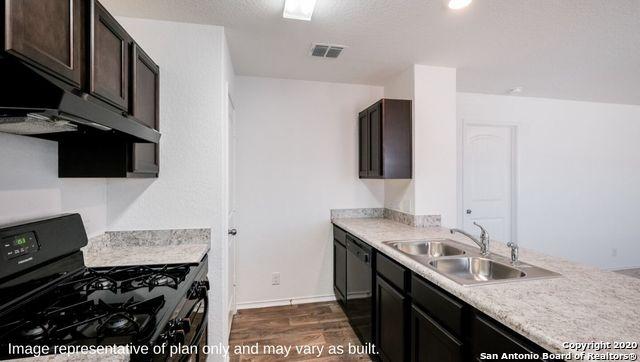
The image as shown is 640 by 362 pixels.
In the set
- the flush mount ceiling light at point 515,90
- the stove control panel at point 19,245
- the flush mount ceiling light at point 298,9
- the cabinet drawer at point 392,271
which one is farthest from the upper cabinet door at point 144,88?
the flush mount ceiling light at point 515,90

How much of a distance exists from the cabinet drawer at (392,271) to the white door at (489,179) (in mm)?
2054

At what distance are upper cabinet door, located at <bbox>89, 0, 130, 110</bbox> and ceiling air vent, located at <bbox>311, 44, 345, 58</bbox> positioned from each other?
1341mm

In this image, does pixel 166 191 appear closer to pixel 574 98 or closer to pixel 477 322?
pixel 477 322

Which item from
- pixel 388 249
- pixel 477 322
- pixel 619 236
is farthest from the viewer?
pixel 619 236

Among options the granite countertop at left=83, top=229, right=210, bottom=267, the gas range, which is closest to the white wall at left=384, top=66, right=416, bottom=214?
the granite countertop at left=83, top=229, right=210, bottom=267

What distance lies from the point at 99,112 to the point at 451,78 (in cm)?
280

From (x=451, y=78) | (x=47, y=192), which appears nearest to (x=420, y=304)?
(x=47, y=192)

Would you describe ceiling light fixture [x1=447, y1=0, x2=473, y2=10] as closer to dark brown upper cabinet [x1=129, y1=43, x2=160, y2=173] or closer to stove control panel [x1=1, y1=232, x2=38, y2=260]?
dark brown upper cabinet [x1=129, y1=43, x2=160, y2=173]

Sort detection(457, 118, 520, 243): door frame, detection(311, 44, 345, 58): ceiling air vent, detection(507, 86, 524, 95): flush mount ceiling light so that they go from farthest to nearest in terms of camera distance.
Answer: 1. detection(457, 118, 520, 243): door frame
2. detection(507, 86, 524, 95): flush mount ceiling light
3. detection(311, 44, 345, 58): ceiling air vent

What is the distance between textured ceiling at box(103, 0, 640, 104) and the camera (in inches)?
69.2

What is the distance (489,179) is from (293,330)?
116 inches

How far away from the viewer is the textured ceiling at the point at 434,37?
1.76 m

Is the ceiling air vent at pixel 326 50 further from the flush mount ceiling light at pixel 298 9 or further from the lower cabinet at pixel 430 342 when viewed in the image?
the lower cabinet at pixel 430 342

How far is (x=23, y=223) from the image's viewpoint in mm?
1218
